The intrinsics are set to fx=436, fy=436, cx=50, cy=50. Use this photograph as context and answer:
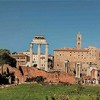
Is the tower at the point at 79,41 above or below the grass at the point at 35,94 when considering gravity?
above

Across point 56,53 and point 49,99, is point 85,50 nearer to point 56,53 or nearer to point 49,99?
point 56,53

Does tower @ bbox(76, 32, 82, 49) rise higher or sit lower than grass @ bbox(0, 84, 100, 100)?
higher

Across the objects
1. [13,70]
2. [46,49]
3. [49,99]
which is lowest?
[49,99]

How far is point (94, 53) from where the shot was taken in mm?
96500

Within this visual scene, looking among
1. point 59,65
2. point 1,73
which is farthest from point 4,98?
point 59,65

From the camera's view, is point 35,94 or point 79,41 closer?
point 35,94

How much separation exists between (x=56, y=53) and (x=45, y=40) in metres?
18.6

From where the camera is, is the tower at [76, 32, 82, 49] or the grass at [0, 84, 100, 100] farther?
the tower at [76, 32, 82, 49]

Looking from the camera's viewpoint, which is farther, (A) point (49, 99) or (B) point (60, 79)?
(B) point (60, 79)

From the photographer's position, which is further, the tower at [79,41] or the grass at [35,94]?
the tower at [79,41]

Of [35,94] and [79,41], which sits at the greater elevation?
[79,41]

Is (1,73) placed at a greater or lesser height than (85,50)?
lesser

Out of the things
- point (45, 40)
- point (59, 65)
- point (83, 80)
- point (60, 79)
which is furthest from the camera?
point (59, 65)

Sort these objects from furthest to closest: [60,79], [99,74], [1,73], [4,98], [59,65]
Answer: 1. [59,65]
2. [99,74]
3. [60,79]
4. [1,73]
5. [4,98]
